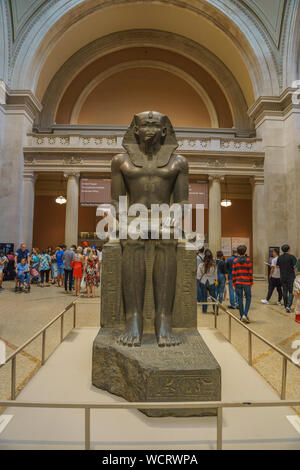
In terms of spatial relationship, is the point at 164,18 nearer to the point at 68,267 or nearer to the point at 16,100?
the point at 16,100

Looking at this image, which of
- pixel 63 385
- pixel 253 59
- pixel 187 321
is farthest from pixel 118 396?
pixel 253 59

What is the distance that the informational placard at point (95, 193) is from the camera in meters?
13.5

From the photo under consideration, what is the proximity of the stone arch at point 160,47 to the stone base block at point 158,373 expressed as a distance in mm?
17230

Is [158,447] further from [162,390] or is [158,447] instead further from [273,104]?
[273,104]

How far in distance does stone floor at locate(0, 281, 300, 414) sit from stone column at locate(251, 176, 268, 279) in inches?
212

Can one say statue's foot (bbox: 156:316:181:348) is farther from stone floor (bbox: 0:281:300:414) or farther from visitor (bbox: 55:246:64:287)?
visitor (bbox: 55:246:64:287)

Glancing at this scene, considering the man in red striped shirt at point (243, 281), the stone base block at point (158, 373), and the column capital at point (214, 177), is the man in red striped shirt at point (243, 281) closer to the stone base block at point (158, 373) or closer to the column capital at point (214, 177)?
the stone base block at point (158, 373)

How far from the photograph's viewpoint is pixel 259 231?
46.7ft

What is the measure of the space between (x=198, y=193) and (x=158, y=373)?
12557 millimetres

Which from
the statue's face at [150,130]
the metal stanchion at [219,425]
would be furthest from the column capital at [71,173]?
the metal stanchion at [219,425]

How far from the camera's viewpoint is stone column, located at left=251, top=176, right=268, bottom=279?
14.0m

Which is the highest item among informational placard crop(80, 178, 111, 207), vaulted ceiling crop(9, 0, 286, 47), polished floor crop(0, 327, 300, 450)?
vaulted ceiling crop(9, 0, 286, 47)

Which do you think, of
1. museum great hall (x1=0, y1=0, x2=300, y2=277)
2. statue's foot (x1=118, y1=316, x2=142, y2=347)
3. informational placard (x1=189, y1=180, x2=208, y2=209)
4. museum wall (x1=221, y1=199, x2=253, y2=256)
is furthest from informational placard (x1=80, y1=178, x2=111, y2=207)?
statue's foot (x1=118, y1=316, x2=142, y2=347)

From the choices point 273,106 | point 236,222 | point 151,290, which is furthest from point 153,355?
point 236,222
